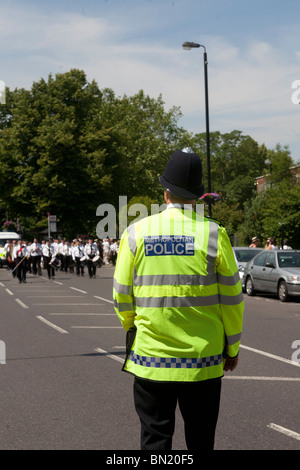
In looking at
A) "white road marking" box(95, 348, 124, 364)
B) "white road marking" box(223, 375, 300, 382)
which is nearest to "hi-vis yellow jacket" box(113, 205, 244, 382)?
"white road marking" box(223, 375, 300, 382)

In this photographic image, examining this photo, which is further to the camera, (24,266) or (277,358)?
(24,266)

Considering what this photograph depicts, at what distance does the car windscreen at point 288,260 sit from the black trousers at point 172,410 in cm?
1651

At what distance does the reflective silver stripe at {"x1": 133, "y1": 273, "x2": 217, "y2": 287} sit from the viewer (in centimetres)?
354

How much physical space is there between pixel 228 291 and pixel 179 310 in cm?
27

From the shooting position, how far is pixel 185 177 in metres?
3.66

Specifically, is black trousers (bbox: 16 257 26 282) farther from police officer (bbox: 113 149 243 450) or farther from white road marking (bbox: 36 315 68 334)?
police officer (bbox: 113 149 243 450)

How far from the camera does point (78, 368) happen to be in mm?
8602

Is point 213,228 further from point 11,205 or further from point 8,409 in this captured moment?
point 11,205

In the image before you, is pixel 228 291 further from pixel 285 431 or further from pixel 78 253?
pixel 78 253

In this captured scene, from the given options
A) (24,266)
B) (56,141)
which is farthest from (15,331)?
(56,141)

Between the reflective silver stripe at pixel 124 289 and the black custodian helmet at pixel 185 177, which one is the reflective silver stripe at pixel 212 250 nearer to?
the black custodian helmet at pixel 185 177

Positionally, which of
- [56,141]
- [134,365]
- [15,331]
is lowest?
[15,331]

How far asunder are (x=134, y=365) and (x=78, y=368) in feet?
16.9

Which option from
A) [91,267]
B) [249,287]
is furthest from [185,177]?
[91,267]
